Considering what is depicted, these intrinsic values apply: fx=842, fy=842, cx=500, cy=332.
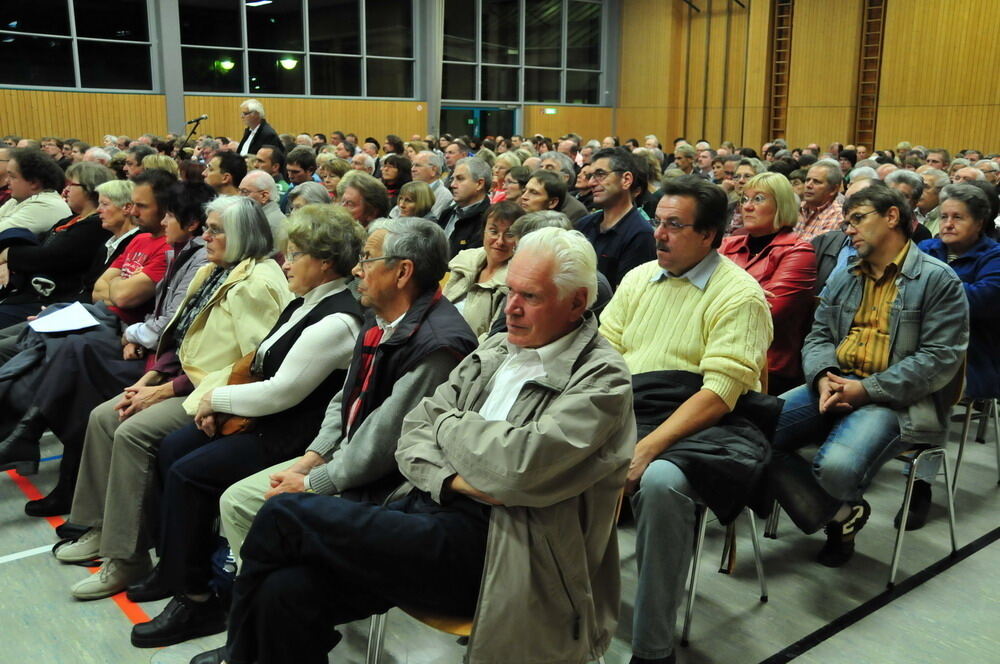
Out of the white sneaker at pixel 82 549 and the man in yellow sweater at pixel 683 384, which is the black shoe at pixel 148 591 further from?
the man in yellow sweater at pixel 683 384

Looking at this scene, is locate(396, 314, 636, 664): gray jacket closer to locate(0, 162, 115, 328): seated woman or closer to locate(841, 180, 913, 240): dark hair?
locate(841, 180, 913, 240): dark hair

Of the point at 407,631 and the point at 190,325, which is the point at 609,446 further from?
the point at 190,325

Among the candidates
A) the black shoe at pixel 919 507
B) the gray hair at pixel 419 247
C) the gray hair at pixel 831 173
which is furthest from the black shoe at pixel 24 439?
the gray hair at pixel 831 173

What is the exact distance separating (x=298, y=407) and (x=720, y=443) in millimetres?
1393

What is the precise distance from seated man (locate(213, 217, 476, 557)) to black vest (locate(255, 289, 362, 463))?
15 cm

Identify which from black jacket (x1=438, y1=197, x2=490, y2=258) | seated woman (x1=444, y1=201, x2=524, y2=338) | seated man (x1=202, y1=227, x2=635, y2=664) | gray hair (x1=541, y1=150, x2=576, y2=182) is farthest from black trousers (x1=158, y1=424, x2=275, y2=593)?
gray hair (x1=541, y1=150, x2=576, y2=182)

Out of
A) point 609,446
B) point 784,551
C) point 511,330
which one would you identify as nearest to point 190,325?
point 511,330

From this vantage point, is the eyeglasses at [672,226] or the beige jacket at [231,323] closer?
the eyeglasses at [672,226]

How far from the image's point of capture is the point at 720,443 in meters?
2.58

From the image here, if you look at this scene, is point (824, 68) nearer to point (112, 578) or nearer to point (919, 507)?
point (919, 507)

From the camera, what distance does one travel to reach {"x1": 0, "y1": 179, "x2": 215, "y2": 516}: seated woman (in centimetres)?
354

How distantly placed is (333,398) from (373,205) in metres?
2.15

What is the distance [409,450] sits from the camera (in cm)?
213

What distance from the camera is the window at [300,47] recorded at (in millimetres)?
15266
